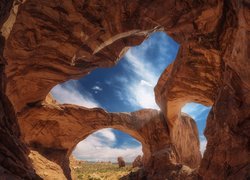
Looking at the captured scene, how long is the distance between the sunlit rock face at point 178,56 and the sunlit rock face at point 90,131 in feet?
10.8

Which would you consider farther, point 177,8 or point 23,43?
point 23,43

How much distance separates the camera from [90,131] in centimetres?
2452

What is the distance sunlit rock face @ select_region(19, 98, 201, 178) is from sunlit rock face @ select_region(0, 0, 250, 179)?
3293 mm

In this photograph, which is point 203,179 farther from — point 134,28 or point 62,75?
point 62,75

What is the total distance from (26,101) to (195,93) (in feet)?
41.1

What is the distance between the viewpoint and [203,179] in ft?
38.8

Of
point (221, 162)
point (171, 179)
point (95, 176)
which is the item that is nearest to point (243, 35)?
point (221, 162)

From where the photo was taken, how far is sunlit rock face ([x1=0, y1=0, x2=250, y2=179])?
1003 cm

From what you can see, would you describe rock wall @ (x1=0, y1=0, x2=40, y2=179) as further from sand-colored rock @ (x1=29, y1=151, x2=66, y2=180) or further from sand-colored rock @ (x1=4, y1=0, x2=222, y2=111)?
sand-colored rock @ (x1=29, y1=151, x2=66, y2=180)

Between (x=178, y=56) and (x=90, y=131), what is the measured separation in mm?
12850

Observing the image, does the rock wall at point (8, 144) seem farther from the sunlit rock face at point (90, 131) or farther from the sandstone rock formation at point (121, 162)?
the sandstone rock formation at point (121, 162)

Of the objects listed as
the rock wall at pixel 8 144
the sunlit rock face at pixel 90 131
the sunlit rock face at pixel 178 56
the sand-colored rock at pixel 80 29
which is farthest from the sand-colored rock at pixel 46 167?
the rock wall at pixel 8 144

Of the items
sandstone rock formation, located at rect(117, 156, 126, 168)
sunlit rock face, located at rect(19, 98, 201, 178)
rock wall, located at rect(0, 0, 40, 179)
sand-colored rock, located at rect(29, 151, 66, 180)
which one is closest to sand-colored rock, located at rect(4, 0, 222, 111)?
rock wall, located at rect(0, 0, 40, 179)

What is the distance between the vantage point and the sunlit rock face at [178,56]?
1003 cm
